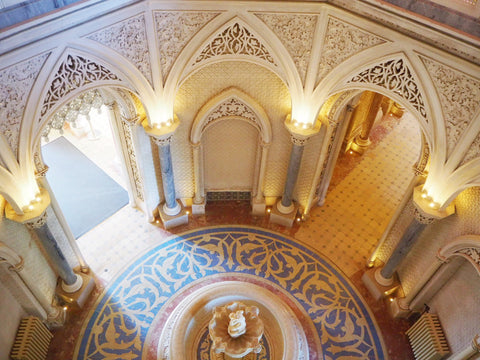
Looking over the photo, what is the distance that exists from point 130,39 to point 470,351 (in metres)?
7.22

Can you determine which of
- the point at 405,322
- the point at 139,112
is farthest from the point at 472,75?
the point at 139,112

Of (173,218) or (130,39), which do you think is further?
(173,218)

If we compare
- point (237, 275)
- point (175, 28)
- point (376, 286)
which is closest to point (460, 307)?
point (376, 286)

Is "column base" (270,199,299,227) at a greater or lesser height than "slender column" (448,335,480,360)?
greater

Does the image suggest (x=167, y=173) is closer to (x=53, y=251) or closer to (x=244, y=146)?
(x=244, y=146)

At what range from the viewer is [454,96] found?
5.53m

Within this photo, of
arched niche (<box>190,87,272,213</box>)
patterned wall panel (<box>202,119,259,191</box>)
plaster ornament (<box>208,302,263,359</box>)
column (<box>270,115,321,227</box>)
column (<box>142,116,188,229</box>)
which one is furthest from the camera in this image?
A: patterned wall panel (<box>202,119,259,191</box>)

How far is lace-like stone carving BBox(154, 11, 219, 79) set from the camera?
6160 mm

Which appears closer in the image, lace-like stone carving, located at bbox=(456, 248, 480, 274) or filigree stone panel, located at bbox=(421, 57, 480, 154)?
filigree stone panel, located at bbox=(421, 57, 480, 154)

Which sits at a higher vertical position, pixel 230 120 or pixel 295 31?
pixel 230 120

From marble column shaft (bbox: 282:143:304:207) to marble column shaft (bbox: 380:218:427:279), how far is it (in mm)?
2574

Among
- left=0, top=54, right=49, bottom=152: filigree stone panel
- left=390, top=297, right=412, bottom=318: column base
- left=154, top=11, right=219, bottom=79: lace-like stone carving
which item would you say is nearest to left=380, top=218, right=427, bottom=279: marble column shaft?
left=390, top=297, right=412, bottom=318: column base

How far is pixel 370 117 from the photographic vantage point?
11.1m

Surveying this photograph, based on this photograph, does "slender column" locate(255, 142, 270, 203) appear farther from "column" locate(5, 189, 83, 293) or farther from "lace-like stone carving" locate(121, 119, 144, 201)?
"column" locate(5, 189, 83, 293)
